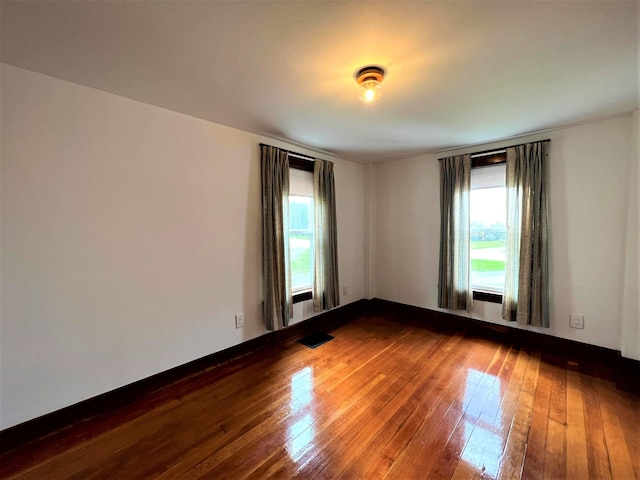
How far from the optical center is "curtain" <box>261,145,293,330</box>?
9.36 ft

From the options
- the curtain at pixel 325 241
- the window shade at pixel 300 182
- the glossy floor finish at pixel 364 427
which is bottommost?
the glossy floor finish at pixel 364 427

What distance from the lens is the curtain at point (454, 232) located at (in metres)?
3.34

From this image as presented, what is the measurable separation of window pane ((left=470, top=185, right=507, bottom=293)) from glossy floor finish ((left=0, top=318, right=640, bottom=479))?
996mm

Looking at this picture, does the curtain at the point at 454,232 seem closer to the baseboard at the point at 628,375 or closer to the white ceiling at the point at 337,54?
the white ceiling at the point at 337,54

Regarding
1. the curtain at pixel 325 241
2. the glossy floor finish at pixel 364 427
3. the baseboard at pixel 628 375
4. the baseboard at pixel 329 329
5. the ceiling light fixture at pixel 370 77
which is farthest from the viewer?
the curtain at pixel 325 241

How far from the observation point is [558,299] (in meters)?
2.80

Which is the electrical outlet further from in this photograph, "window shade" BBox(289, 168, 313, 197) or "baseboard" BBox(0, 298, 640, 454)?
"window shade" BBox(289, 168, 313, 197)

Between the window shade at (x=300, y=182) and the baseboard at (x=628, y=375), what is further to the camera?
the window shade at (x=300, y=182)

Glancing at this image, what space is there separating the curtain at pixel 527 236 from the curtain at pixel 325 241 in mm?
2107

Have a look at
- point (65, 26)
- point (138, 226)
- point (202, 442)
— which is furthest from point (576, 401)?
point (65, 26)

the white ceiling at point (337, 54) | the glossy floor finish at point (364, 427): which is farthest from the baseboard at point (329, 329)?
the white ceiling at point (337, 54)

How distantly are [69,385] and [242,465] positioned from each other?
1.42 m

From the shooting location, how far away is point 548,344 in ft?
9.33

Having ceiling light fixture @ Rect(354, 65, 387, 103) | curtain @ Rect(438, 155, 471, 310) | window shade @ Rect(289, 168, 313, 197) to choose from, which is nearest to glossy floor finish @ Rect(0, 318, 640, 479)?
curtain @ Rect(438, 155, 471, 310)
